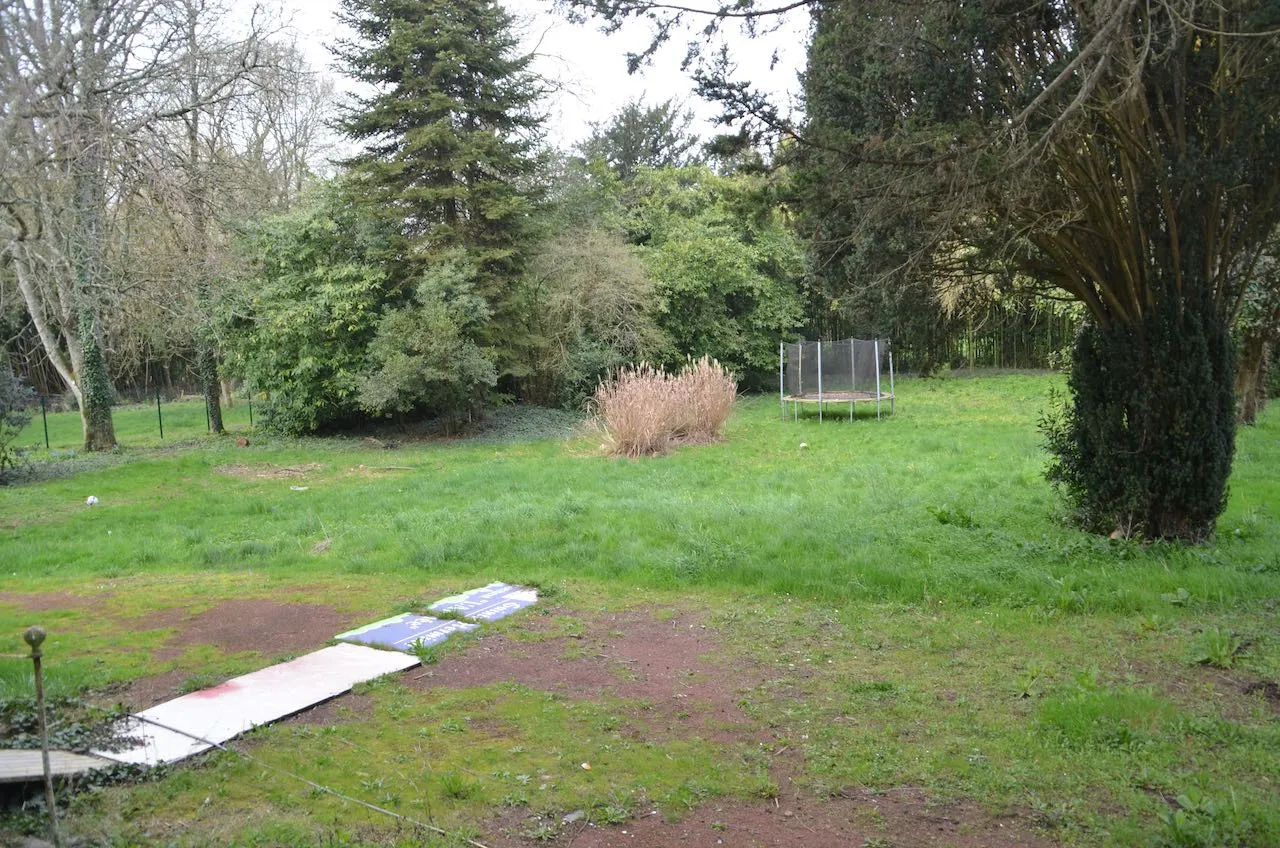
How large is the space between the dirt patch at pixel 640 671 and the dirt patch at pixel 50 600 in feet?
10.8

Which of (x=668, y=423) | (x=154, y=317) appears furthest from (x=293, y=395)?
(x=668, y=423)

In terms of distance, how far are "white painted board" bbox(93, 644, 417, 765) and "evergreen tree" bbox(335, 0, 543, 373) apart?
13.2 meters

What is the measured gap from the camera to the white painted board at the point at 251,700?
3664 millimetres

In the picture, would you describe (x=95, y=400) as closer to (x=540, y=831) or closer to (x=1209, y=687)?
(x=540, y=831)

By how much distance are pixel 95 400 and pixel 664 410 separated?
10677 millimetres

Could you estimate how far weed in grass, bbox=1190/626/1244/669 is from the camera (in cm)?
441

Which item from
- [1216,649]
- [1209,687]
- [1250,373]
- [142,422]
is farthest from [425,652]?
[142,422]

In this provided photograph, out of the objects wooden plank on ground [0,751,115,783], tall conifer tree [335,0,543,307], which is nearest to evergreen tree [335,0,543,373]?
tall conifer tree [335,0,543,307]

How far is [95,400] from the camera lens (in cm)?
1600

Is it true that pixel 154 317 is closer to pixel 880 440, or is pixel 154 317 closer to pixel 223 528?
pixel 223 528

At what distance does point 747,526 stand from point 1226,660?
391 cm

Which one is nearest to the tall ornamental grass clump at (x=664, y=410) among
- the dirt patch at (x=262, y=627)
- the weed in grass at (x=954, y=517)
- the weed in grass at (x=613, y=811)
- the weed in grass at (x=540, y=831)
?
the weed in grass at (x=954, y=517)

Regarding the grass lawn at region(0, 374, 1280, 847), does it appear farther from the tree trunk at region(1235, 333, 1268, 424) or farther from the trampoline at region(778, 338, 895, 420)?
the trampoline at region(778, 338, 895, 420)

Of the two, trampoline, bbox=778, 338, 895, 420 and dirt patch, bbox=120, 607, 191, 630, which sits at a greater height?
trampoline, bbox=778, 338, 895, 420
